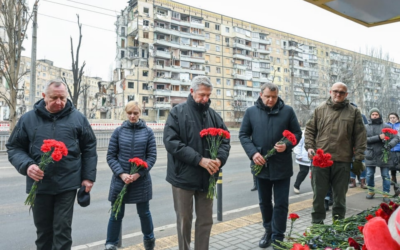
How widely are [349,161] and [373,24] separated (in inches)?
74.5

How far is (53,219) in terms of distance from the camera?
3.17 metres

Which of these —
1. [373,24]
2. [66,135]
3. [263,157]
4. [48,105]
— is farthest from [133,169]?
[373,24]

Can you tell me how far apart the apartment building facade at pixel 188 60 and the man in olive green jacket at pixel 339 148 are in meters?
46.4

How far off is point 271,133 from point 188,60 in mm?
62014

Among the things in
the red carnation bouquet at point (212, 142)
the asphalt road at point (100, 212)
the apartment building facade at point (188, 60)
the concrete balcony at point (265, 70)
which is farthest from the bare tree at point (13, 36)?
the concrete balcony at point (265, 70)

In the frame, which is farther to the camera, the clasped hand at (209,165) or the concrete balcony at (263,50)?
the concrete balcony at (263,50)

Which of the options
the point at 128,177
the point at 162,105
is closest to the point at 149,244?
the point at 128,177

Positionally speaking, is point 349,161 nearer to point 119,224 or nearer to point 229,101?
point 119,224

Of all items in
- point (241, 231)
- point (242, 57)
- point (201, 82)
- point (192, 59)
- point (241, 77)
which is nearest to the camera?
point (201, 82)

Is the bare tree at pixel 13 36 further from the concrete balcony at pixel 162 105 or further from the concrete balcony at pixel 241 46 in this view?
the concrete balcony at pixel 241 46

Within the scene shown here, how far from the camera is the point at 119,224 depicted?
402 centimetres

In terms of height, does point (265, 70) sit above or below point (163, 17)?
below

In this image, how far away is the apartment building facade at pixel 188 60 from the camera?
195 feet

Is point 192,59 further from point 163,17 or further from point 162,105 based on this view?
point 162,105
